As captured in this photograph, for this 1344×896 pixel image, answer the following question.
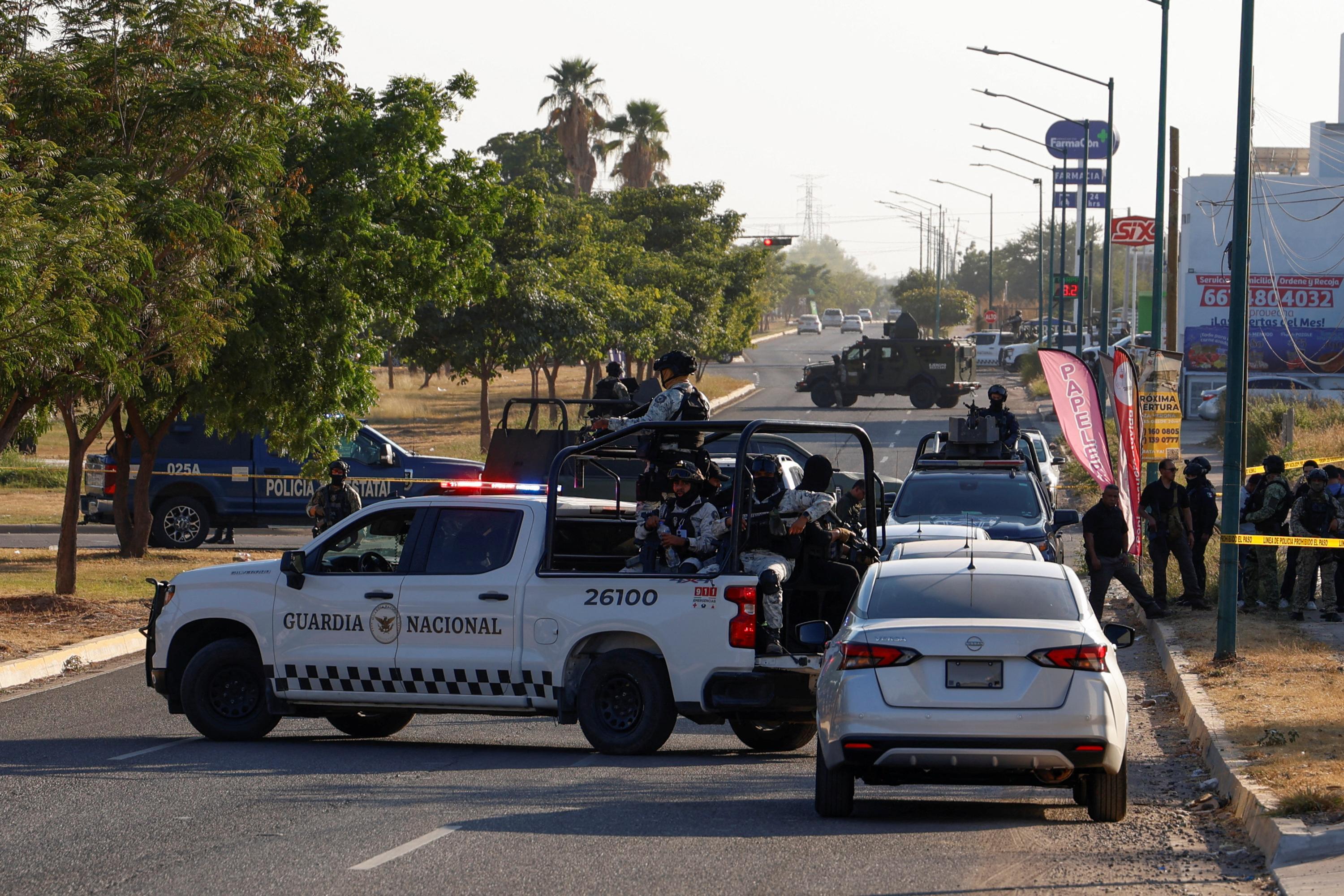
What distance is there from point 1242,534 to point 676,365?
8.83 m

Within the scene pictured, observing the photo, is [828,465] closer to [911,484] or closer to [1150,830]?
[1150,830]

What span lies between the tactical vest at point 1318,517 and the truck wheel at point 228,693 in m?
10.9

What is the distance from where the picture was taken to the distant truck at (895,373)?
2028 inches

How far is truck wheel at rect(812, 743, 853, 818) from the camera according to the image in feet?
28.0

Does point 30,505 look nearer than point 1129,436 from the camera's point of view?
No

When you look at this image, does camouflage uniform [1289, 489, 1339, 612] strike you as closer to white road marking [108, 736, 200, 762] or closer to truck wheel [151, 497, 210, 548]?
white road marking [108, 736, 200, 762]

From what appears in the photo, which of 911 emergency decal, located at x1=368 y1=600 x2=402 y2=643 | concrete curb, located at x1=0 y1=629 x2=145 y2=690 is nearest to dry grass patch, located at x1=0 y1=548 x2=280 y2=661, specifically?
concrete curb, located at x1=0 y1=629 x2=145 y2=690

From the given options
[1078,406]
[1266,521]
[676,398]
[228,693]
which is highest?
[1078,406]

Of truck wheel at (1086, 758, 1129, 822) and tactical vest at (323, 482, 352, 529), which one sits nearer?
truck wheel at (1086, 758, 1129, 822)

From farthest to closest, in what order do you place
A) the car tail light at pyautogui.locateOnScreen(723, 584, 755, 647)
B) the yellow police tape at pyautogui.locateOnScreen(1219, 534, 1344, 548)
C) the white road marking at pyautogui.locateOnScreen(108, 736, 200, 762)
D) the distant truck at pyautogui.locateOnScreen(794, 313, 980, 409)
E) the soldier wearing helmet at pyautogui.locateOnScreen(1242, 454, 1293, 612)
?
the distant truck at pyautogui.locateOnScreen(794, 313, 980, 409) → the soldier wearing helmet at pyautogui.locateOnScreen(1242, 454, 1293, 612) → the yellow police tape at pyautogui.locateOnScreen(1219, 534, 1344, 548) → the white road marking at pyautogui.locateOnScreen(108, 736, 200, 762) → the car tail light at pyautogui.locateOnScreen(723, 584, 755, 647)

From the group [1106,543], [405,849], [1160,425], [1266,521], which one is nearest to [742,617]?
[405,849]

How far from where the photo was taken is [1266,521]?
17.3 meters

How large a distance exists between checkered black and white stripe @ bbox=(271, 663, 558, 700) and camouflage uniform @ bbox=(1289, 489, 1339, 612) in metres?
9.42

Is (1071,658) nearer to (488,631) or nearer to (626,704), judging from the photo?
(626,704)
